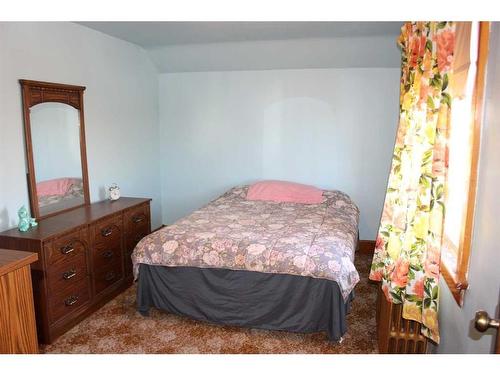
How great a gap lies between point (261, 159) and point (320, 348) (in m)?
2.41


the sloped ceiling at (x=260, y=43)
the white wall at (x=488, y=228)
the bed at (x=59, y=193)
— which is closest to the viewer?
the white wall at (x=488, y=228)

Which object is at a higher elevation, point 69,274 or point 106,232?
point 106,232

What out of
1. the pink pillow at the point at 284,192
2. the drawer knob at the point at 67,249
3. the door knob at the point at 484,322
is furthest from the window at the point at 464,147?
the drawer knob at the point at 67,249

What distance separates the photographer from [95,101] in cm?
337

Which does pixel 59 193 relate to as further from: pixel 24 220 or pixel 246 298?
pixel 246 298

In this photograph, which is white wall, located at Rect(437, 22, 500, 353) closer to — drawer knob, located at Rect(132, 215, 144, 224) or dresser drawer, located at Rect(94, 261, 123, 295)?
dresser drawer, located at Rect(94, 261, 123, 295)

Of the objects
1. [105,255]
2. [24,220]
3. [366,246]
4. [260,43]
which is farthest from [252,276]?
[260,43]

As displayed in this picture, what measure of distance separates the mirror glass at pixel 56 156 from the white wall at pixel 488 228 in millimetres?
2754

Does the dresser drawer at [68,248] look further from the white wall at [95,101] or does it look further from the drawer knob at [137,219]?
the drawer knob at [137,219]

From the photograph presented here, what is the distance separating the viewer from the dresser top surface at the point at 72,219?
239 centimetres

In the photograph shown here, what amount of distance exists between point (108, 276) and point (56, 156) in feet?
3.36

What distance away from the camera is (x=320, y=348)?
2.38m
